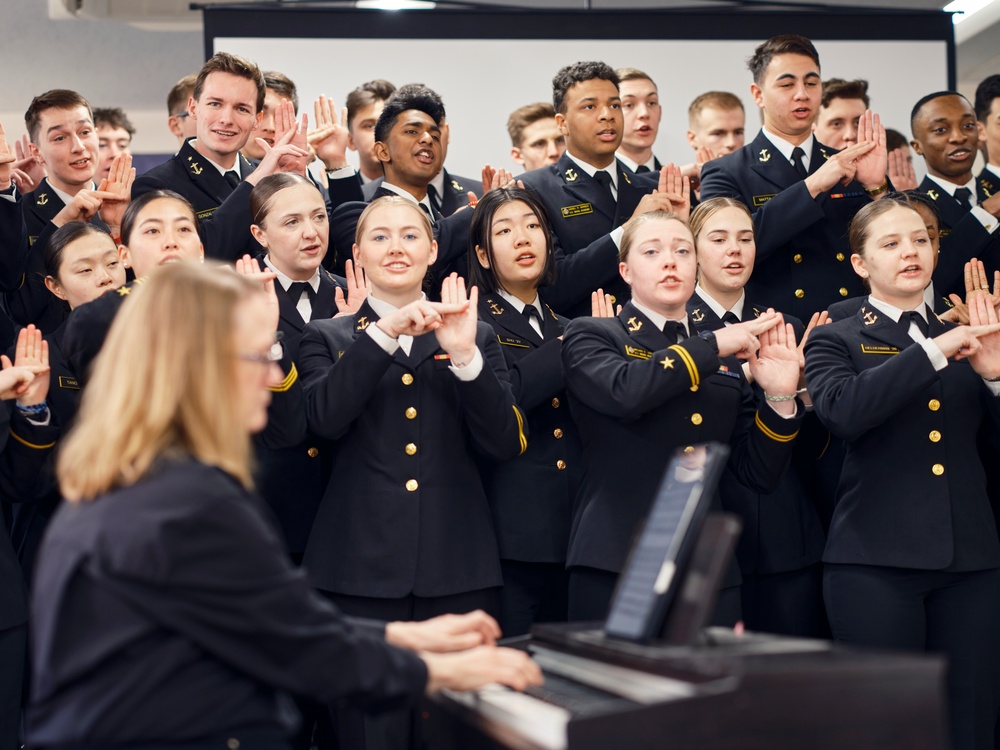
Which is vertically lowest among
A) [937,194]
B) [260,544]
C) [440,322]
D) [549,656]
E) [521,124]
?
[549,656]

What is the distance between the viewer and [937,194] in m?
4.69

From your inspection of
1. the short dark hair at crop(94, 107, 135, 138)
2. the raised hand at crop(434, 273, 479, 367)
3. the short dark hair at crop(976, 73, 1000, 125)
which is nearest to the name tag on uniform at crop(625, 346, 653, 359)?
the raised hand at crop(434, 273, 479, 367)

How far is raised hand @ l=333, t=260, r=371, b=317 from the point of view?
12.1 ft

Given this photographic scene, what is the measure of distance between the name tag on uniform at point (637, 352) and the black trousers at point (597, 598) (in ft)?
1.87

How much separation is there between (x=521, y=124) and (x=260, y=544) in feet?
13.7

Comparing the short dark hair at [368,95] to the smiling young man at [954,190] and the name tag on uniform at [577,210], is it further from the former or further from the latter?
the smiling young man at [954,190]

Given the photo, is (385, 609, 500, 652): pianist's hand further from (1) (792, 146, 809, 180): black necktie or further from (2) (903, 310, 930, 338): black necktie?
(1) (792, 146, 809, 180): black necktie

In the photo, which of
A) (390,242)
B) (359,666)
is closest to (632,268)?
(390,242)

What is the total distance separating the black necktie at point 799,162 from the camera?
435 centimetres

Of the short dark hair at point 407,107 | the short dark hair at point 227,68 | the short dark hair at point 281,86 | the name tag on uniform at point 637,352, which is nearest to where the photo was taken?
the name tag on uniform at point 637,352

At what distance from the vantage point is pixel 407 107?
14.5ft

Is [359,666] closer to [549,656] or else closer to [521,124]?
[549,656]

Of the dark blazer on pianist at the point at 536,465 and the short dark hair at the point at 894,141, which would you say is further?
the short dark hair at the point at 894,141

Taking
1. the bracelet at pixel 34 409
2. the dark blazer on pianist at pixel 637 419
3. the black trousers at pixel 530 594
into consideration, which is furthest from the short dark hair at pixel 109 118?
the black trousers at pixel 530 594
